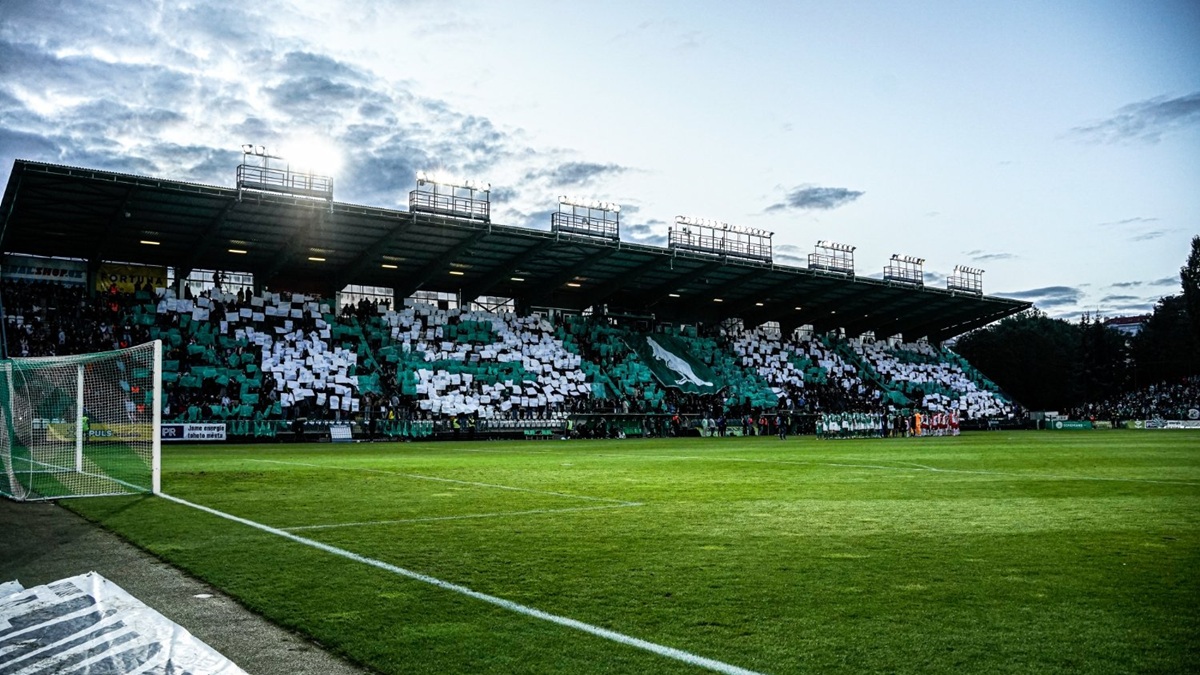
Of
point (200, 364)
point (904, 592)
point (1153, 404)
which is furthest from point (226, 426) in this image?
point (1153, 404)

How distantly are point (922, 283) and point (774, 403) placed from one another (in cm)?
1654

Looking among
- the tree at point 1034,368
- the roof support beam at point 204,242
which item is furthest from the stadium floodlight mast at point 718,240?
the tree at point 1034,368

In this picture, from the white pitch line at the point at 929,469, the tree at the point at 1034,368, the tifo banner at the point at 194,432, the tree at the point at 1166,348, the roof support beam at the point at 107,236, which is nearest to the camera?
the white pitch line at the point at 929,469

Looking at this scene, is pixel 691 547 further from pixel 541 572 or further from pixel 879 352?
pixel 879 352

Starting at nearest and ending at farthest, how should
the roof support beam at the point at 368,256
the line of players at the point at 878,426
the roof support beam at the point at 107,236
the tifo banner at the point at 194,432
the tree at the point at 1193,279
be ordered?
the tifo banner at the point at 194,432
the roof support beam at the point at 107,236
the roof support beam at the point at 368,256
the line of players at the point at 878,426
the tree at the point at 1193,279

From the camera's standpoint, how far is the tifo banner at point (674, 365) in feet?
174

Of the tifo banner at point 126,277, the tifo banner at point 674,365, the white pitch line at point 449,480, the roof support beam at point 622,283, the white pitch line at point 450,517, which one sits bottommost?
the white pitch line at point 449,480

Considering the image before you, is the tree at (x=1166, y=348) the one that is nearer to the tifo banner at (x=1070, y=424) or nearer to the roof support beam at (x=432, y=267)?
the tifo banner at (x=1070, y=424)

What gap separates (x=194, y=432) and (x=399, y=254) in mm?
14301

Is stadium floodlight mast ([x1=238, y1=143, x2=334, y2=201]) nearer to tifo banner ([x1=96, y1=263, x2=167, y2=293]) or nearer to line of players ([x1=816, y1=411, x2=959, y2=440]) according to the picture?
tifo banner ([x1=96, y1=263, x2=167, y2=293])

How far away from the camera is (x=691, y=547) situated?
25.8 feet

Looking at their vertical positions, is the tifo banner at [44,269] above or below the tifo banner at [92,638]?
above

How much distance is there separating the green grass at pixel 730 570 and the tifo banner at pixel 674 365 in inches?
1501

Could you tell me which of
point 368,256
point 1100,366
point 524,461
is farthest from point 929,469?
point 1100,366
